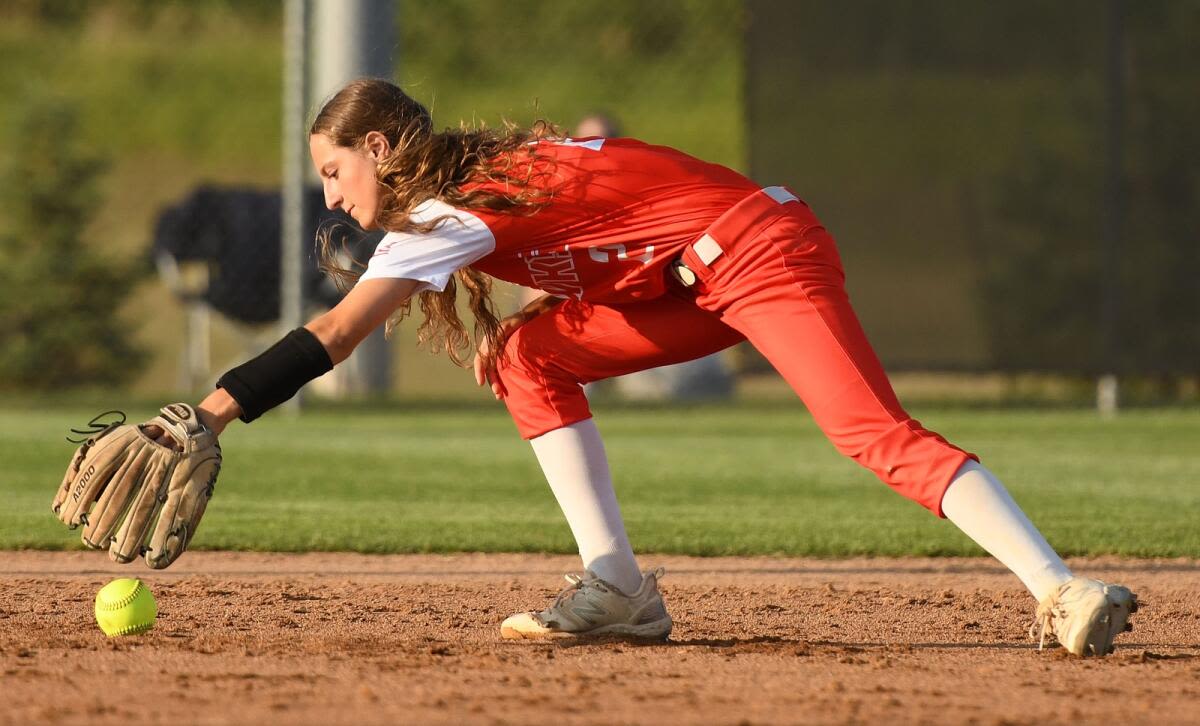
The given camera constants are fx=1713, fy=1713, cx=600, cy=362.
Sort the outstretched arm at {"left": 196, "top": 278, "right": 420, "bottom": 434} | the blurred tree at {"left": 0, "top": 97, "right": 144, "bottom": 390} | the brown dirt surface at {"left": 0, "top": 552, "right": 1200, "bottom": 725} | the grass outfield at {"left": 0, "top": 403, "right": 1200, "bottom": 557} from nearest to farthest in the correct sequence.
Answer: the brown dirt surface at {"left": 0, "top": 552, "right": 1200, "bottom": 725}
the outstretched arm at {"left": 196, "top": 278, "right": 420, "bottom": 434}
the grass outfield at {"left": 0, "top": 403, "right": 1200, "bottom": 557}
the blurred tree at {"left": 0, "top": 97, "right": 144, "bottom": 390}

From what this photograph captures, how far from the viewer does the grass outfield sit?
588 centimetres

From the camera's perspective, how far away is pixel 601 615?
3.99 meters

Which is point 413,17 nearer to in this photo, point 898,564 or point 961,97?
point 961,97

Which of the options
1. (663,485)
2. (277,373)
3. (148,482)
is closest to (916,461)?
(277,373)

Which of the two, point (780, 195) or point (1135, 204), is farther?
point (1135, 204)

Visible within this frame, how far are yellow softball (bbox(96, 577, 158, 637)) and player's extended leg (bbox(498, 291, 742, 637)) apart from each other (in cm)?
85

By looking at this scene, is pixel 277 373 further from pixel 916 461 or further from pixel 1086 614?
pixel 1086 614

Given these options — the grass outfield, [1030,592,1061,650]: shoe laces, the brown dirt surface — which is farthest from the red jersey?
the grass outfield

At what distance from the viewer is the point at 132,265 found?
13.9m

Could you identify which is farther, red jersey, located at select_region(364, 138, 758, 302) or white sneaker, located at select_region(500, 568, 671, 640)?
white sneaker, located at select_region(500, 568, 671, 640)

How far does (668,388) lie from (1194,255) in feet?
12.7

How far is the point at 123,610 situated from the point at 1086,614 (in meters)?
2.14

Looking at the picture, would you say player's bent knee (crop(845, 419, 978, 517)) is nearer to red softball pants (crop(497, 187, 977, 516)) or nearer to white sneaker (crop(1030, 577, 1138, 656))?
red softball pants (crop(497, 187, 977, 516))

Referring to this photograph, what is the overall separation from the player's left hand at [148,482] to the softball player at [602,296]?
0.08m
